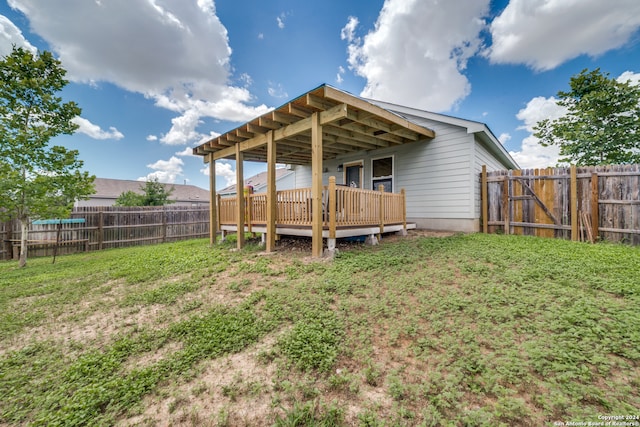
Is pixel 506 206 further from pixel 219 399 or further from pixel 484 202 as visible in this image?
pixel 219 399

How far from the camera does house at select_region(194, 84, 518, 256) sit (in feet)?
16.3


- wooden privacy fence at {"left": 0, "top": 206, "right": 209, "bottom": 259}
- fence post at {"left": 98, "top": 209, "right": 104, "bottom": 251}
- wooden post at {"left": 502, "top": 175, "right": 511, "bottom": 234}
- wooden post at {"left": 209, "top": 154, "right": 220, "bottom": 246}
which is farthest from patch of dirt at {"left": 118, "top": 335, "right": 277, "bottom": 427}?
fence post at {"left": 98, "top": 209, "right": 104, "bottom": 251}

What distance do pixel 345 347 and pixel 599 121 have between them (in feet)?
43.9

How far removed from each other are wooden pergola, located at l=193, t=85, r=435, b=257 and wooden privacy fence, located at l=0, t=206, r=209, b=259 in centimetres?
460

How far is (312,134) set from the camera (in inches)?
197

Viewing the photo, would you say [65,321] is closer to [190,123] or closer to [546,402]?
[546,402]

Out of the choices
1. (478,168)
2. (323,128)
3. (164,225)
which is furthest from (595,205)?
(164,225)

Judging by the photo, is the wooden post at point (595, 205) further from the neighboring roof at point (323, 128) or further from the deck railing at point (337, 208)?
the deck railing at point (337, 208)

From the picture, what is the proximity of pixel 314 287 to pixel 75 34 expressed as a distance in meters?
10.6

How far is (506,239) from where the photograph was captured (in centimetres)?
572

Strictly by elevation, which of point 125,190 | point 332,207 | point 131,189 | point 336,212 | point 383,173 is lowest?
point 336,212

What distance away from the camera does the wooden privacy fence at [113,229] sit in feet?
27.5

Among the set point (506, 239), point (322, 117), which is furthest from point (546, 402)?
point (506, 239)

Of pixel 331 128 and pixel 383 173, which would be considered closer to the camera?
pixel 331 128
